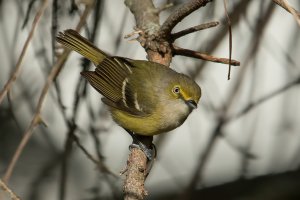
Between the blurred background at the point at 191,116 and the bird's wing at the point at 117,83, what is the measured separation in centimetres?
39

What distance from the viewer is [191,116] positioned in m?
4.32

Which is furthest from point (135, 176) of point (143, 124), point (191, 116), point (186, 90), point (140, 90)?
point (191, 116)

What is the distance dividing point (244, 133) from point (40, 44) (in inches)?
66.6

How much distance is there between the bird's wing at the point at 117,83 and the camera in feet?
11.3

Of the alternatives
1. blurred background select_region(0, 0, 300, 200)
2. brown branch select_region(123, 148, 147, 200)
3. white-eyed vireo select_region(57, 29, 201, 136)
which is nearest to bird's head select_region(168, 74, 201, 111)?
white-eyed vireo select_region(57, 29, 201, 136)

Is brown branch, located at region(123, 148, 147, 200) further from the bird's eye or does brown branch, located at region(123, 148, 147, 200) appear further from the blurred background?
the blurred background

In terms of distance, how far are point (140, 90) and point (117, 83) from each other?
0.58 ft

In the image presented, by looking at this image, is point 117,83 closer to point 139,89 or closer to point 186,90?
point 139,89

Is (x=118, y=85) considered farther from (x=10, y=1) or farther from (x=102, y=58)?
(x=10, y=1)

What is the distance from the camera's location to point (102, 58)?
354 centimetres

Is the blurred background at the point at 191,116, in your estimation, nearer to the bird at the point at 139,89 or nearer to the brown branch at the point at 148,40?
the bird at the point at 139,89

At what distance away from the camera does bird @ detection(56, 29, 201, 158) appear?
10.6 feet

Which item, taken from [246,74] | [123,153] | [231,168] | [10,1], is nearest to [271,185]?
[231,168]

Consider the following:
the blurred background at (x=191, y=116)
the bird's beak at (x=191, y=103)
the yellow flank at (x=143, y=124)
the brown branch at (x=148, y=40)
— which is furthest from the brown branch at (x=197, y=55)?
the blurred background at (x=191, y=116)
